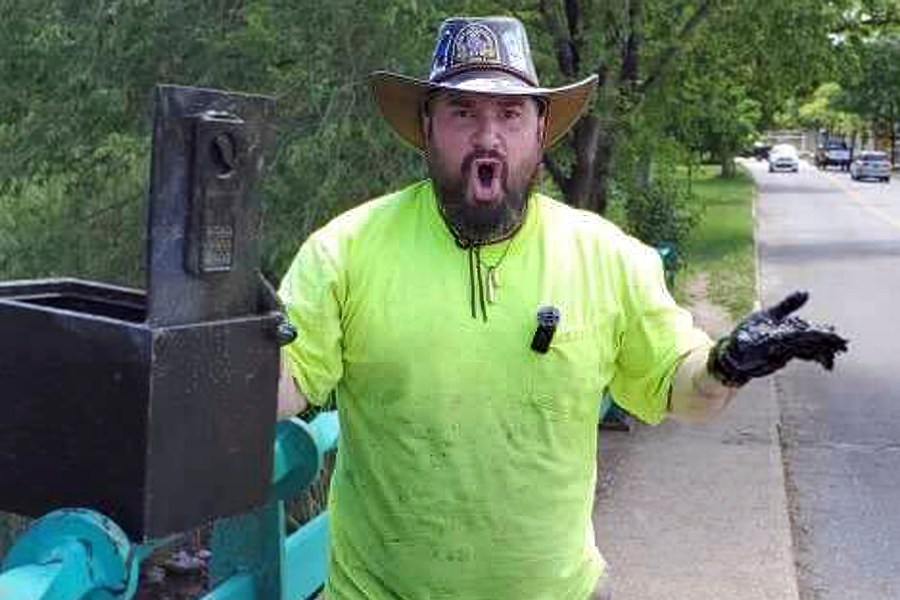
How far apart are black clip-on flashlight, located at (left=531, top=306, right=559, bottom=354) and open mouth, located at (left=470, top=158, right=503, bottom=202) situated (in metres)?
0.21

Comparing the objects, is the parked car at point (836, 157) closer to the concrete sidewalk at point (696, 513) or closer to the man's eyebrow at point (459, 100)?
the concrete sidewalk at point (696, 513)

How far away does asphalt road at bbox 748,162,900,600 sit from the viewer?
5.95m

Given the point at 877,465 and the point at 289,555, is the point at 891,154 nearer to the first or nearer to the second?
the point at 877,465

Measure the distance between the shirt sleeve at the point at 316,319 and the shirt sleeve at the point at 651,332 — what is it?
494mm

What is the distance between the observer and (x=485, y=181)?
233 centimetres

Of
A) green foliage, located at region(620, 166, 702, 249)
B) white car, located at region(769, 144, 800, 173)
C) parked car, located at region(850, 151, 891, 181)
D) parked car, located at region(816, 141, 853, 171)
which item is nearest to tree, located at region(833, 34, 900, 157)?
parked car, located at region(816, 141, 853, 171)

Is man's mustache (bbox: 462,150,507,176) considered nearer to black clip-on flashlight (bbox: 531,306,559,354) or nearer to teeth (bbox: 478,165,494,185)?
teeth (bbox: 478,165,494,185)

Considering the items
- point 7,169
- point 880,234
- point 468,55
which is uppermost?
point 468,55

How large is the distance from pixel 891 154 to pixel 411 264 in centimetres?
8640

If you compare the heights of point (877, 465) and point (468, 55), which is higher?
point (468, 55)

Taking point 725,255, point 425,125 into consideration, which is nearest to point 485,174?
point 425,125

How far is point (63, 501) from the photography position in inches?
70.3

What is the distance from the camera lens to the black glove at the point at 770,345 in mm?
2225

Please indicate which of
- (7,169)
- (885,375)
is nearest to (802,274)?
(885,375)
